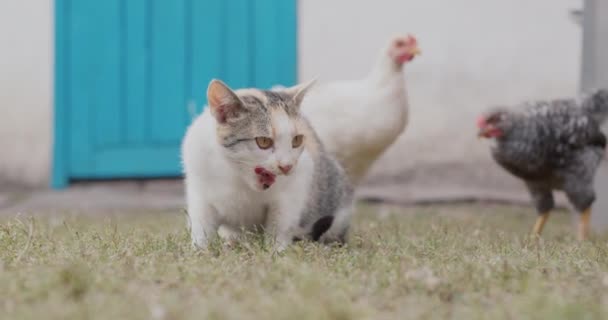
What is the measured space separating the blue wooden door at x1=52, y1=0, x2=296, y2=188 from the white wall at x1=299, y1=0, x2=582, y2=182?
379mm

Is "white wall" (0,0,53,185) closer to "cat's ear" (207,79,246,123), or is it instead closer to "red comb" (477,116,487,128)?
"red comb" (477,116,487,128)

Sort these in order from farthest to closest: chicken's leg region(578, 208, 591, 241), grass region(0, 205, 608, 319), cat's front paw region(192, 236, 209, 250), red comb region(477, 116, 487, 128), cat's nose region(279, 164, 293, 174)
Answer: red comb region(477, 116, 487, 128), chicken's leg region(578, 208, 591, 241), cat's front paw region(192, 236, 209, 250), cat's nose region(279, 164, 293, 174), grass region(0, 205, 608, 319)

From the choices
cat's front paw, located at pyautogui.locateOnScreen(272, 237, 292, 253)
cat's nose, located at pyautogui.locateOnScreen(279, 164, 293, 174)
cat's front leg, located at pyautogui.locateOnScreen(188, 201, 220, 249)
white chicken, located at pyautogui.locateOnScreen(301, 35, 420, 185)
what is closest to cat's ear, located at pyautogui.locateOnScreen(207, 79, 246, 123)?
cat's nose, located at pyautogui.locateOnScreen(279, 164, 293, 174)

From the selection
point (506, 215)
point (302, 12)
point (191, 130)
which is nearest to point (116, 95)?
point (302, 12)

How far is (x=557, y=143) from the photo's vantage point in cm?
483

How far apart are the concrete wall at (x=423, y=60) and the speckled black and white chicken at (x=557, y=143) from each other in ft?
7.42

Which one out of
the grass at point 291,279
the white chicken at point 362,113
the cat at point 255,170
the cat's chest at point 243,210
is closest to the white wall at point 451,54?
the white chicken at point 362,113

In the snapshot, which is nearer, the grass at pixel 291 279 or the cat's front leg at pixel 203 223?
the grass at pixel 291 279

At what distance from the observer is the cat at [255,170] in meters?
3.10

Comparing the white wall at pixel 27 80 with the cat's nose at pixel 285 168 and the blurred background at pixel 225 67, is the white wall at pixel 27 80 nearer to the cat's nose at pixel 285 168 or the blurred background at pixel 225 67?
the blurred background at pixel 225 67

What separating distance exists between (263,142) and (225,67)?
4401 millimetres

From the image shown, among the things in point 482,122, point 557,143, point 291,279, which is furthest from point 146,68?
point 291,279

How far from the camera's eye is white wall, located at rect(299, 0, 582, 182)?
23.9 ft

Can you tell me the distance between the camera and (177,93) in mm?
7414
